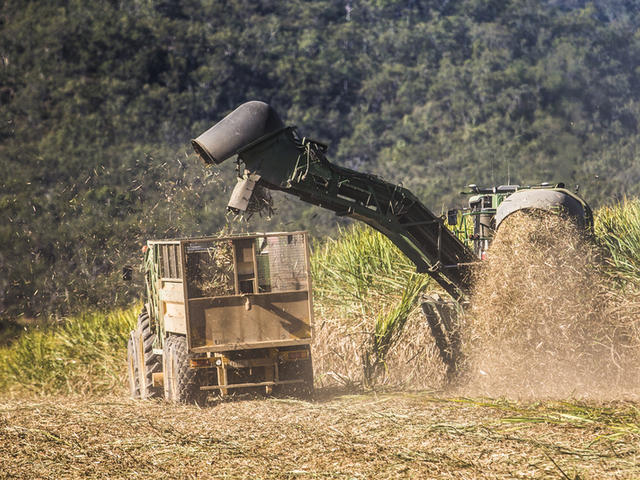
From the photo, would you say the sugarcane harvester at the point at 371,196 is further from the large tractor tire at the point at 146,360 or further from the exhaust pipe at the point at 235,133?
the large tractor tire at the point at 146,360

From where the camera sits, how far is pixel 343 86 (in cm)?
4831

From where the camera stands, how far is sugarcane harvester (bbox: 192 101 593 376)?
10.4 metres

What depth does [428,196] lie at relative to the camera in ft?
135

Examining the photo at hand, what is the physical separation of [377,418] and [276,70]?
40189mm

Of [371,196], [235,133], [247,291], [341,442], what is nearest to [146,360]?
[247,291]

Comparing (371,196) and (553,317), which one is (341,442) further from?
(371,196)

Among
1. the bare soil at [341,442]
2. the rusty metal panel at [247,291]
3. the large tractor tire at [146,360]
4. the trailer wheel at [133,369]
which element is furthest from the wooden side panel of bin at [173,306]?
the trailer wheel at [133,369]

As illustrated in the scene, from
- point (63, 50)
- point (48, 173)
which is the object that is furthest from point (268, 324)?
point (63, 50)

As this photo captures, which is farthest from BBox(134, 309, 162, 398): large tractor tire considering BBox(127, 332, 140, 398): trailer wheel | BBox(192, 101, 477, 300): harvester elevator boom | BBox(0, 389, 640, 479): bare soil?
BBox(192, 101, 477, 300): harvester elevator boom

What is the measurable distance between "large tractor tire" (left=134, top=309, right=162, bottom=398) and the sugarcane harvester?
10.4 ft

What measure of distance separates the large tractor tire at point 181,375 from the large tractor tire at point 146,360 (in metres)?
0.79

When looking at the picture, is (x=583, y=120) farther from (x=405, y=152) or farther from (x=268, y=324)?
(x=268, y=324)

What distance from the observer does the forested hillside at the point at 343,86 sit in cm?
3966

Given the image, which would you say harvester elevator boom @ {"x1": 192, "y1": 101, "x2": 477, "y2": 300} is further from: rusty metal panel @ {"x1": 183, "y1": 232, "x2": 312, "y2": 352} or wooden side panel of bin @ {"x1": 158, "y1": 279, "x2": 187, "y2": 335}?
wooden side panel of bin @ {"x1": 158, "y1": 279, "x2": 187, "y2": 335}
